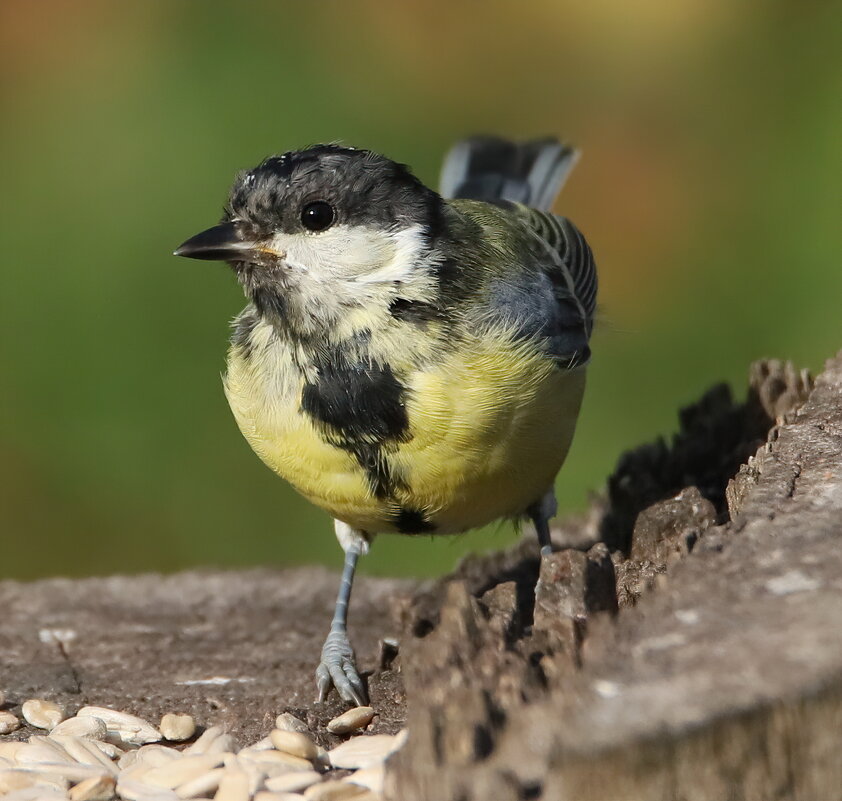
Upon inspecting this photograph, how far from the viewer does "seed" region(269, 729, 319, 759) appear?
2.43m

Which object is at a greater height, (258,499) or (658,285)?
(658,285)

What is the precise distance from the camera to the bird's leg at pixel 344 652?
290cm

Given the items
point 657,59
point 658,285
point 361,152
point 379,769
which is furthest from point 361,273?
point 657,59

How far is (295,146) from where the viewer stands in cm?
571

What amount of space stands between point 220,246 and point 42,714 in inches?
43.3

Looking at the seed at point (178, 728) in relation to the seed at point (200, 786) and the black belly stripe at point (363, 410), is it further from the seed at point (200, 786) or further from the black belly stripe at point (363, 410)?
the black belly stripe at point (363, 410)

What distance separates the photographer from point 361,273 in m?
2.96

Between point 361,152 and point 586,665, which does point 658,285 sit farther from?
point 586,665

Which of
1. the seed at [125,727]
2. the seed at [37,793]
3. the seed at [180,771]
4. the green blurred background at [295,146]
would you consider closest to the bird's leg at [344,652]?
the seed at [125,727]

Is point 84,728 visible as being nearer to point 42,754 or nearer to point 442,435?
point 42,754

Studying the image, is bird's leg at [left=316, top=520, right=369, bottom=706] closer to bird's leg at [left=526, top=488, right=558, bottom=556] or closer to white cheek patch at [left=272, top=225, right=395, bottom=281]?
bird's leg at [left=526, top=488, right=558, bottom=556]

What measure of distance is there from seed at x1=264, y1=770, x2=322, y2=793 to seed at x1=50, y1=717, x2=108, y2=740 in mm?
577

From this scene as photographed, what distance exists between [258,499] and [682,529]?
2688mm

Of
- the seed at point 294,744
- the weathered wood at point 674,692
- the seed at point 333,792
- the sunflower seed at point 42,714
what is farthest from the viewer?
the sunflower seed at point 42,714
